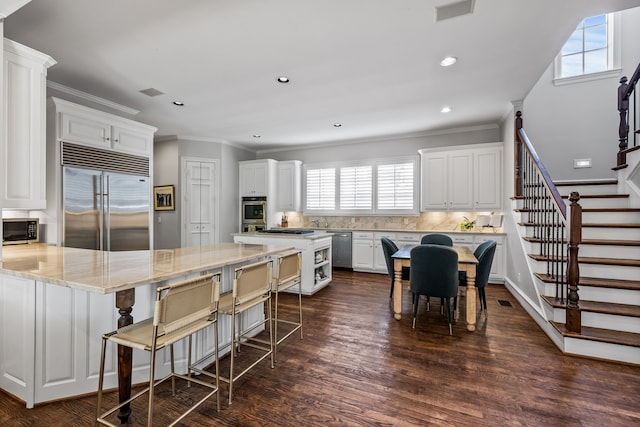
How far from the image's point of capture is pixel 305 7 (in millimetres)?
2170

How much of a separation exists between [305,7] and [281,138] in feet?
13.5

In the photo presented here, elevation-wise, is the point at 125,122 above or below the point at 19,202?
above

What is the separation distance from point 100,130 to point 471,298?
15.7ft

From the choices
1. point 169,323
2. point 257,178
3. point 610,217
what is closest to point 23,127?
point 169,323

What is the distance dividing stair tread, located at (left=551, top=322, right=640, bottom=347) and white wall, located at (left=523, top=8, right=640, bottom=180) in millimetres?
2959

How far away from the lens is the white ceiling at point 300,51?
86.9 inches

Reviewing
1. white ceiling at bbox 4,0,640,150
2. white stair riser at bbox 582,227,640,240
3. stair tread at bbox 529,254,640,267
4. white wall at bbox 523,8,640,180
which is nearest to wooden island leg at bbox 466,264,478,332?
stair tread at bbox 529,254,640,267

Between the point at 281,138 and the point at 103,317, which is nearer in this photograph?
the point at 103,317

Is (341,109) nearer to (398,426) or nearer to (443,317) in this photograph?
(443,317)

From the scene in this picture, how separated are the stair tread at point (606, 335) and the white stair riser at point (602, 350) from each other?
0.12 feet

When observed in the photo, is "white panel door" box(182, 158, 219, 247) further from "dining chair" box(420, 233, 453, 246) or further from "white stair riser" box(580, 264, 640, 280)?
"white stair riser" box(580, 264, 640, 280)

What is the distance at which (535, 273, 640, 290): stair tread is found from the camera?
2684 millimetres

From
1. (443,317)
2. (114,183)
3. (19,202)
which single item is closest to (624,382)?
(443,317)

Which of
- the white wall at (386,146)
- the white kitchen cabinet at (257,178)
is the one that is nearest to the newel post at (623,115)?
the white wall at (386,146)
